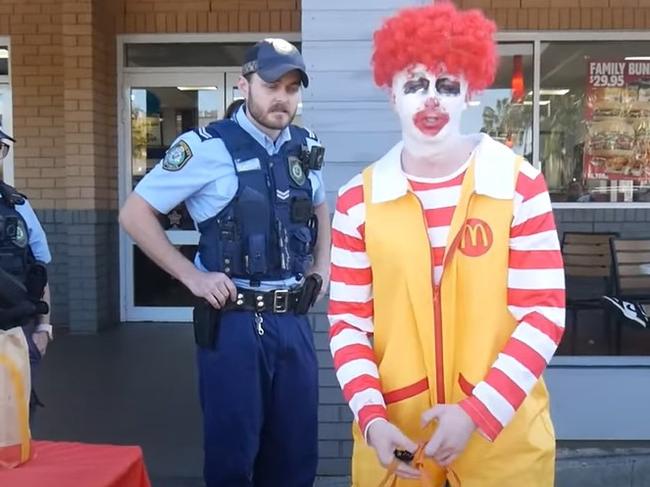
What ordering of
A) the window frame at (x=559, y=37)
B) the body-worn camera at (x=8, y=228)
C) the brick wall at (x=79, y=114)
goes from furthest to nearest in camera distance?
1. the window frame at (x=559, y=37)
2. the brick wall at (x=79, y=114)
3. the body-worn camera at (x=8, y=228)

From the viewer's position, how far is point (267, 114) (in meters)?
2.81

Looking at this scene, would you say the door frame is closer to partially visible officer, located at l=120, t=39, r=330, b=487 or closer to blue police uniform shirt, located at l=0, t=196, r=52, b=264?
blue police uniform shirt, located at l=0, t=196, r=52, b=264

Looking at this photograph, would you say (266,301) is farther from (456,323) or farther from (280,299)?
(456,323)

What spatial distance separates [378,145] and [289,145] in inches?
38.6

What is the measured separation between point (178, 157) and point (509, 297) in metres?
1.45

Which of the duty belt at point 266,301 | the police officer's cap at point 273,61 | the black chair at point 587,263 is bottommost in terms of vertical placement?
the black chair at point 587,263

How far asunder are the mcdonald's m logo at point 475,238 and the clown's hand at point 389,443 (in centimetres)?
41

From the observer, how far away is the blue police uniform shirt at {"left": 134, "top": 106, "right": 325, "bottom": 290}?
2818 mm

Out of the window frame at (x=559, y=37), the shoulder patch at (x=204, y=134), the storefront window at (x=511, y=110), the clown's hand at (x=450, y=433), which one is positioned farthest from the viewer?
the storefront window at (x=511, y=110)

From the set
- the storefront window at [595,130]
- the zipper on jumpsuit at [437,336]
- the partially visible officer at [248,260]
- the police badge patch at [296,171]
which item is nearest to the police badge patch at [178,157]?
the partially visible officer at [248,260]

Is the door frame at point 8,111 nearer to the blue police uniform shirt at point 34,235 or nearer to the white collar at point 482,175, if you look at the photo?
the blue police uniform shirt at point 34,235

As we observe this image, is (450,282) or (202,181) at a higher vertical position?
(202,181)

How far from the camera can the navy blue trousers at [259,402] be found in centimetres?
282

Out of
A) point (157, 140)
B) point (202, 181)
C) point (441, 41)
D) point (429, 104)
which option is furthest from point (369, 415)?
point (157, 140)
